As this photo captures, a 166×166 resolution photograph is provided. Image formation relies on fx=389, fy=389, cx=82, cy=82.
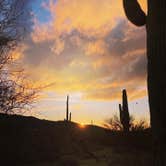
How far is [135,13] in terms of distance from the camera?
673 centimetres

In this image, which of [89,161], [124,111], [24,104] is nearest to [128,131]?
[124,111]

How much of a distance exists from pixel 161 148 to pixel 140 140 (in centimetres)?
945

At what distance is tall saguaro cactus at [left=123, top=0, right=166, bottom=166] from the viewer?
5.71m

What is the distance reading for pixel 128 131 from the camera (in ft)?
54.1

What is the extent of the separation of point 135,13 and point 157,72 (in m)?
1.28

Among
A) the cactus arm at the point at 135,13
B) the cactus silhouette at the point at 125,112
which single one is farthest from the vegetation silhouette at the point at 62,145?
the cactus arm at the point at 135,13

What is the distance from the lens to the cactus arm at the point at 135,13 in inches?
265

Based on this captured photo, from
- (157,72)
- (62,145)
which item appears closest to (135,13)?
(157,72)

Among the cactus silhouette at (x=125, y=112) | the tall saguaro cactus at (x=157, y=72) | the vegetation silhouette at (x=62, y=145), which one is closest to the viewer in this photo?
the tall saguaro cactus at (x=157, y=72)

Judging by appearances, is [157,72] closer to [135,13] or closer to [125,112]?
[135,13]

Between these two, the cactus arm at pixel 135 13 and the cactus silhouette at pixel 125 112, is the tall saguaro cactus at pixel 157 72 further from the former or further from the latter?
the cactus silhouette at pixel 125 112

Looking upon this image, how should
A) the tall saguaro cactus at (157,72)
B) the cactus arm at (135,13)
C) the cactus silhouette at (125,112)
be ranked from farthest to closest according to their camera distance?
1. the cactus silhouette at (125,112)
2. the cactus arm at (135,13)
3. the tall saguaro cactus at (157,72)

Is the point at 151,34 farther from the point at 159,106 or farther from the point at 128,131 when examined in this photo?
the point at 128,131

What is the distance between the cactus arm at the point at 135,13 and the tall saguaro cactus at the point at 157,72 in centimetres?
18
